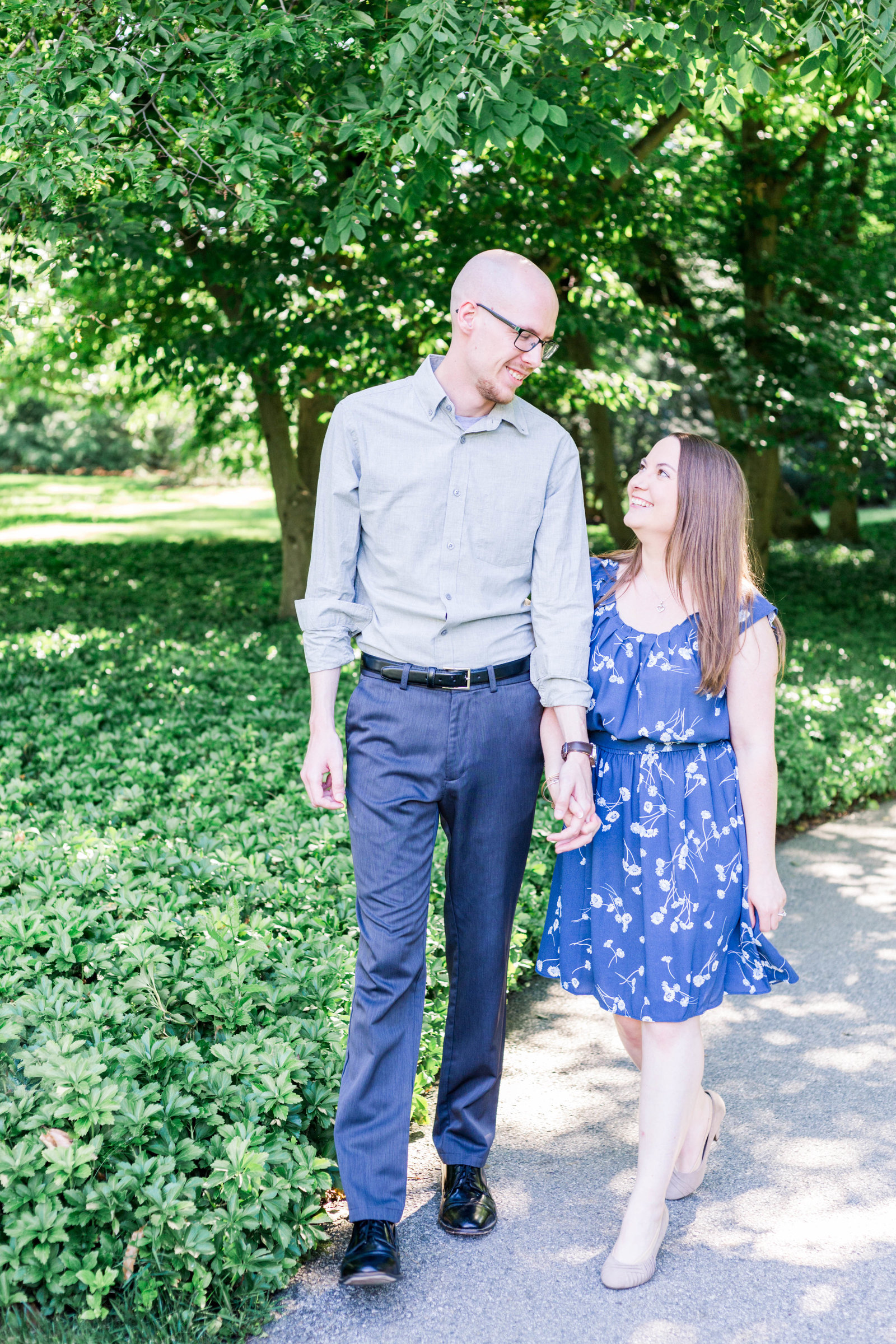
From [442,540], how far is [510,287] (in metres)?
0.57

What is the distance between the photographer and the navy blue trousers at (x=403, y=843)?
8.53ft

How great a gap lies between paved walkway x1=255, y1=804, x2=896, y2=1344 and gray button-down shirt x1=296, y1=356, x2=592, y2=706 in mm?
1342

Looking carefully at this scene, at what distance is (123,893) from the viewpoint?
3535 millimetres

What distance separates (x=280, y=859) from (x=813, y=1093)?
1.92 meters

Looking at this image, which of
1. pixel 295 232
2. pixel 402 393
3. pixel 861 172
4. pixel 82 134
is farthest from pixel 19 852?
pixel 861 172

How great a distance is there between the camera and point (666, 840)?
272cm

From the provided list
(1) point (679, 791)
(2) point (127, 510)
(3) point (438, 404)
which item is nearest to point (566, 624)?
(1) point (679, 791)

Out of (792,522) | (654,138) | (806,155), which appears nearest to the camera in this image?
(654,138)

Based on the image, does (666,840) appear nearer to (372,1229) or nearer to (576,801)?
(576,801)

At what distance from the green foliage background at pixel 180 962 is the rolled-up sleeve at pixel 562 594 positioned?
1.15m

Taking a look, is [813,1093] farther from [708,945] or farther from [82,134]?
[82,134]

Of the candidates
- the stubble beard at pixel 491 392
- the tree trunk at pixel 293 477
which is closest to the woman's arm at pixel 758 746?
the stubble beard at pixel 491 392

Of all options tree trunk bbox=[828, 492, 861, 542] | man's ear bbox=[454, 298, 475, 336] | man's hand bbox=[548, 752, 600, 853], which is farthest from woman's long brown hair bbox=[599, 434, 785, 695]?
tree trunk bbox=[828, 492, 861, 542]

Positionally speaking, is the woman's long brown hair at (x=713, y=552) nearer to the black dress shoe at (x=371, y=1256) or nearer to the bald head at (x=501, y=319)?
the bald head at (x=501, y=319)
